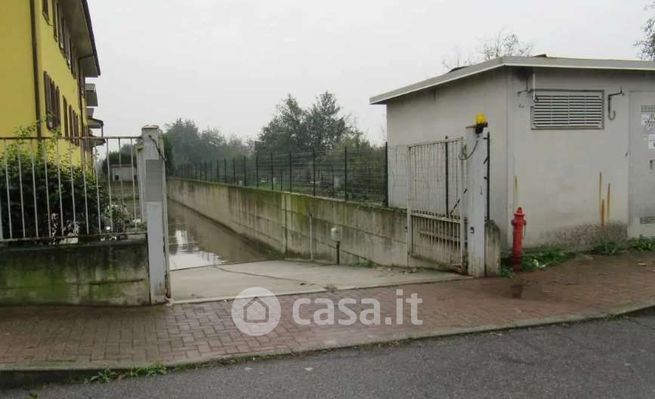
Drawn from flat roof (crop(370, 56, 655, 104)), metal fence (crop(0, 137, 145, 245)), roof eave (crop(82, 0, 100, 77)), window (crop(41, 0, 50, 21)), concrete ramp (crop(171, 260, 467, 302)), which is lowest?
concrete ramp (crop(171, 260, 467, 302))

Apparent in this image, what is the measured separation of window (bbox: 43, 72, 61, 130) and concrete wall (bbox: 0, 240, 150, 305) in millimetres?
4905

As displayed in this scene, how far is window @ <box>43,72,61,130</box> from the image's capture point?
10.9 meters

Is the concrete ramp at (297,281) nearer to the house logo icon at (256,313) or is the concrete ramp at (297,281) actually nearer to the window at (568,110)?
the house logo icon at (256,313)

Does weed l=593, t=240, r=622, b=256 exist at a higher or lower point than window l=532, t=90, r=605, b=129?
lower

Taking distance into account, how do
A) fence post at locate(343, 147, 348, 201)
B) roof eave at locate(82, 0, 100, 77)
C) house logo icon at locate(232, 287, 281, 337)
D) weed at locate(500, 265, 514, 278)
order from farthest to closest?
1. roof eave at locate(82, 0, 100, 77)
2. fence post at locate(343, 147, 348, 201)
3. weed at locate(500, 265, 514, 278)
4. house logo icon at locate(232, 287, 281, 337)

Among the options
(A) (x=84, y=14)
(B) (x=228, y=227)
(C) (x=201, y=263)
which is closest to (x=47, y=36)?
(A) (x=84, y=14)

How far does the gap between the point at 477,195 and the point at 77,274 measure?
5309 millimetres

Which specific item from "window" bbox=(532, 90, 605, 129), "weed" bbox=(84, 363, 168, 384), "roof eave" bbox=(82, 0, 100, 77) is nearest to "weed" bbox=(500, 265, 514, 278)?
"window" bbox=(532, 90, 605, 129)

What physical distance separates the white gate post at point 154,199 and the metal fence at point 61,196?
0.57ft

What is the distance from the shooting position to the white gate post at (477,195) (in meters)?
7.80

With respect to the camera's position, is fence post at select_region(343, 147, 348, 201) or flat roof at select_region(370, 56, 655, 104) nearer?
flat roof at select_region(370, 56, 655, 104)

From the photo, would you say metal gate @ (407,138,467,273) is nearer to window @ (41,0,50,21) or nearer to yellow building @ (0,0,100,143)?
yellow building @ (0,0,100,143)

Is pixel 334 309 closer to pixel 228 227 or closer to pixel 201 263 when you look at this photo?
pixel 201 263

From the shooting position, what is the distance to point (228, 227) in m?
26.0
